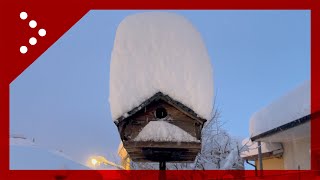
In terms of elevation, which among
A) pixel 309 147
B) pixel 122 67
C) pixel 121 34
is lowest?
pixel 309 147

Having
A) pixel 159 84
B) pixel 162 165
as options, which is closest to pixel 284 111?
pixel 162 165

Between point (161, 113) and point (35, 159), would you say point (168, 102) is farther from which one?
point (35, 159)

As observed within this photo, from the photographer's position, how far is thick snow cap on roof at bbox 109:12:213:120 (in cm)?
323

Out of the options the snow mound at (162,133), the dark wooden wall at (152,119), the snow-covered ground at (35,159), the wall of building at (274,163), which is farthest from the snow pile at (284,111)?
the snow-covered ground at (35,159)

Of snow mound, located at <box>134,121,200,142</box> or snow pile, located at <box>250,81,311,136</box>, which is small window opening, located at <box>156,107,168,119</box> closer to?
snow mound, located at <box>134,121,200,142</box>

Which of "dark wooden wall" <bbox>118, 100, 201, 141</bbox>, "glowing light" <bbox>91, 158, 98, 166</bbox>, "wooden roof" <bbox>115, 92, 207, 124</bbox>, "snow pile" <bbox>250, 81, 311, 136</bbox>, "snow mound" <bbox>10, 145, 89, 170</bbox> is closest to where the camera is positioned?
"wooden roof" <bbox>115, 92, 207, 124</bbox>

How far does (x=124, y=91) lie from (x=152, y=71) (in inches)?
12.2

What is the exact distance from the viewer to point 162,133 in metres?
3.39

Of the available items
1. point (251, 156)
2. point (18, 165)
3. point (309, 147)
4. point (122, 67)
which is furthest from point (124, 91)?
point (251, 156)

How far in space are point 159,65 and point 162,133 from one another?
634 millimetres

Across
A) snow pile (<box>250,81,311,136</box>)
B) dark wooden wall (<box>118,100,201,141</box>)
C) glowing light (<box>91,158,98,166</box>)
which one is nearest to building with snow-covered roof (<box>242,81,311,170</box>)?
snow pile (<box>250,81,311,136</box>)

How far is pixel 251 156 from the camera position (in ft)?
44.5

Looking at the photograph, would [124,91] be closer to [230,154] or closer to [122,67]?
[122,67]

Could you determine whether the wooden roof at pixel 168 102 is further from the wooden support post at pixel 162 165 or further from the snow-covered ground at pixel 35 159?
the snow-covered ground at pixel 35 159
